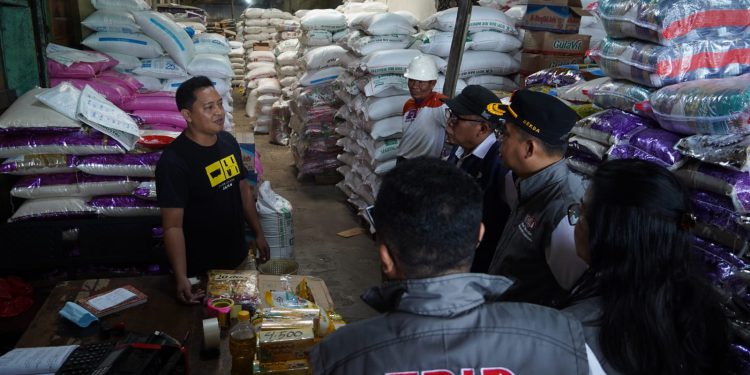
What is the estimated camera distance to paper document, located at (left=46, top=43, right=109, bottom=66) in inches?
134

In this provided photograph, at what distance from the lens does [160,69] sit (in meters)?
3.92

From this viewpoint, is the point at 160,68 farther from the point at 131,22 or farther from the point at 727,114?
the point at 727,114

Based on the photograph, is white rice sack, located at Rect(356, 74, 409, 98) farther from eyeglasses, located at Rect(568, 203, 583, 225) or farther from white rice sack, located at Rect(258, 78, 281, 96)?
white rice sack, located at Rect(258, 78, 281, 96)

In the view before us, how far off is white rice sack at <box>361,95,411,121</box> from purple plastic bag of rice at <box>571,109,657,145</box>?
7.93ft

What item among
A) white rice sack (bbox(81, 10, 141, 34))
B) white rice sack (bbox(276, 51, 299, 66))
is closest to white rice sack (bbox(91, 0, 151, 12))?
white rice sack (bbox(81, 10, 141, 34))

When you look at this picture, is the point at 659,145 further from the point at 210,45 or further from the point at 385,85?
the point at 210,45

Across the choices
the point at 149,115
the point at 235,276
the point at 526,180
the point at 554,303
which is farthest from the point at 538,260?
the point at 149,115

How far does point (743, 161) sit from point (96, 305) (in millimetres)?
2393

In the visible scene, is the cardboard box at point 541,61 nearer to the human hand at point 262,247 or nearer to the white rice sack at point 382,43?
the white rice sack at point 382,43

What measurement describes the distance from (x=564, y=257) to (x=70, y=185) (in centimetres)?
268

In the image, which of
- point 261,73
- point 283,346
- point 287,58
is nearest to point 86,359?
point 283,346

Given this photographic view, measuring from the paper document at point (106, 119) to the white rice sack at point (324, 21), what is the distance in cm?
392

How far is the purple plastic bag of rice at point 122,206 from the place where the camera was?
9.89ft

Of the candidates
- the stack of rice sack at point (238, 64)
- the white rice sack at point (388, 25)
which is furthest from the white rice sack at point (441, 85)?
the stack of rice sack at point (238, 64)
